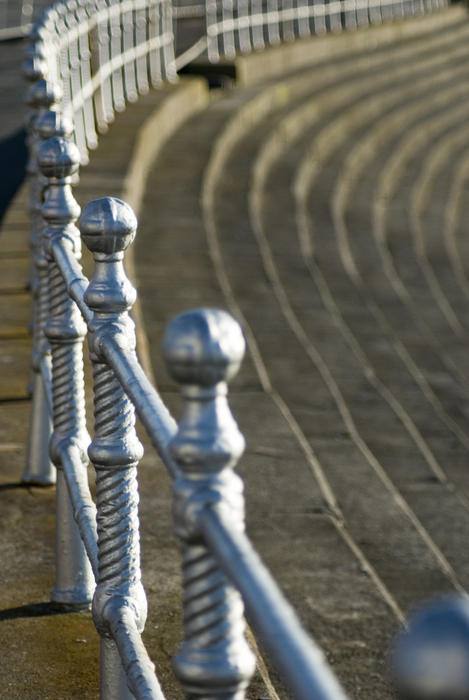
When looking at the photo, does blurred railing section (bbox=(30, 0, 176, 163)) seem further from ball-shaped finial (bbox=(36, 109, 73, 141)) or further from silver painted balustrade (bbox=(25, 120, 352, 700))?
silver painted balustrade (bbox=(25, 120, 352, 700))

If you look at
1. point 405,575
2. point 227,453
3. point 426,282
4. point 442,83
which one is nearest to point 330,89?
point 442,83

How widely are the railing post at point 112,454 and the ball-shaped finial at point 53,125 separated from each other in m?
1.74

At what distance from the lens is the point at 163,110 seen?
11.3m

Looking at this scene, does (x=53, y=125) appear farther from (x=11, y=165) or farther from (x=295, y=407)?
(x=11, y=165)

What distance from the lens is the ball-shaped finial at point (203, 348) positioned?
1373 millimetres

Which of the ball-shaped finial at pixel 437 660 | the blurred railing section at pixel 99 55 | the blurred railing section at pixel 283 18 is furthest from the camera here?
the blurred railing section at pixel 283 18

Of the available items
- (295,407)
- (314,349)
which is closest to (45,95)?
(295,407)

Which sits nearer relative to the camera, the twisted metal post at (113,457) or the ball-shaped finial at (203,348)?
the ball-shaped finial at (203,348)

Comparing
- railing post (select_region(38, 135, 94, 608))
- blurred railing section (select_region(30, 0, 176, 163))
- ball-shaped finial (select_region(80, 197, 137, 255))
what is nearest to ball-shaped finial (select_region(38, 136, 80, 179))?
railing post (select_region(38, 135, 94, 608))

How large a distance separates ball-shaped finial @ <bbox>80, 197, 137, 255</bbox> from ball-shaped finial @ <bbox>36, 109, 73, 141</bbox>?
1714mm

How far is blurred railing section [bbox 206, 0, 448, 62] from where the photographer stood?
16.7m

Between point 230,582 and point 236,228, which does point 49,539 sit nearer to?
point 230,582

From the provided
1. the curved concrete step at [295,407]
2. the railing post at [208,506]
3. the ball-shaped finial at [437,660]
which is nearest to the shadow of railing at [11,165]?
the curved concrete step at [295,407]

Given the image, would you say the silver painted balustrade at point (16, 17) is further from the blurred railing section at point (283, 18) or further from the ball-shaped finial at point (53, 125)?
the ball-shaped finial at point (53, 125)
